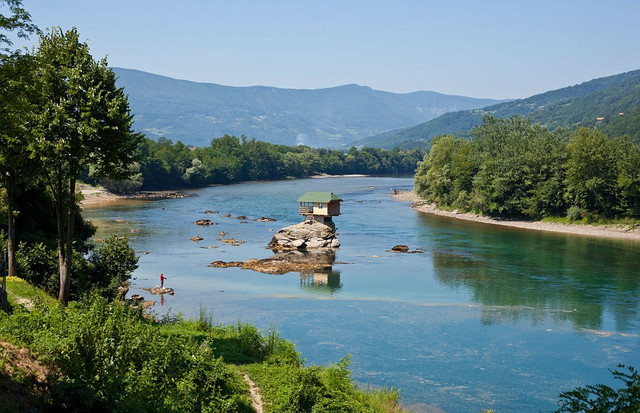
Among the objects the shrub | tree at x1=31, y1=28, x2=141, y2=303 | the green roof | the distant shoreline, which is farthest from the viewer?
the distant shoreline

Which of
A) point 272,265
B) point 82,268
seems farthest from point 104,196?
point 82,268

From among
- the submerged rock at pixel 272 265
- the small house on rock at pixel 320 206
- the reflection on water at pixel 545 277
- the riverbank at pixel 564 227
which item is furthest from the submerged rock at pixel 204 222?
the riverbank at pixel 564 227

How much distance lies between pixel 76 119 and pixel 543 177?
76.4m

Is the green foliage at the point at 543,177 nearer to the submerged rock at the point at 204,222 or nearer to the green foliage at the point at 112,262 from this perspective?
the submerged rock at the point at 204,222

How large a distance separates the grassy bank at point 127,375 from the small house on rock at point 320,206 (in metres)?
50.7

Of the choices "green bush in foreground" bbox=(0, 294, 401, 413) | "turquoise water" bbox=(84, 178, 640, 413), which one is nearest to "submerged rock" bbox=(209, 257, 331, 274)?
"turquoise water" bbox=(84, 178, 640, 413)

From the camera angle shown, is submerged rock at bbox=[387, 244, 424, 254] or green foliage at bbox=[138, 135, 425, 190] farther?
green foliage at bbox=[138, 135, 425, 190]

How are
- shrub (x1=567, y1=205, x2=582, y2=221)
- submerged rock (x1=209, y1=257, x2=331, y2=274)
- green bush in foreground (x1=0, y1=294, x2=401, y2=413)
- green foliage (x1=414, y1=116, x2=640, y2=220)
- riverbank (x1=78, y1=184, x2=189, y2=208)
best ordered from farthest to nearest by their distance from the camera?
riverbank (x1=78, y1=184, x2=189, y2=208) → shrub (x1=567, y1=205, x2=582, y2=221) → green foliage (x1=414, y1=116, x2=640, y2=220) → submerged rock (x1=209, y1=257, x2=331, y2=274) → green bush in foreground (x1=0, y1=294, x2=401, y2=413)

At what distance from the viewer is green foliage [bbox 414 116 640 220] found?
78.0 m

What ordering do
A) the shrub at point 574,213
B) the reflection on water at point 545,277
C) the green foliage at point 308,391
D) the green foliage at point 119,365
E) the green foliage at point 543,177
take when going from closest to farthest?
the green foliage at point 119,365 → the green foliage at point 308,391 → the reflection on water at point 545,277 → the green foliage at point 543,177 → the shrub at point 574,213

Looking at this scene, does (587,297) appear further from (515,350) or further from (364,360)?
(364,360)

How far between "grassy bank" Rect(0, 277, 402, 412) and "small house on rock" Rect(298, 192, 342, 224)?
166 ft

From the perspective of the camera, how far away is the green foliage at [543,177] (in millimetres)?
78000

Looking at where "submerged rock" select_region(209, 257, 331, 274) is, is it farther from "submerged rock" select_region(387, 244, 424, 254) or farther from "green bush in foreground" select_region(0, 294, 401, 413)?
"green bush in foreground" select_region(0, 294, 401, 413)
